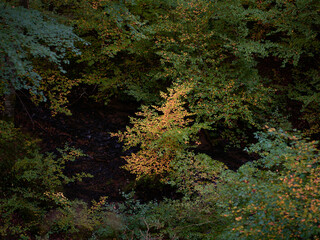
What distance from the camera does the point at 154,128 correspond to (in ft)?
16.3

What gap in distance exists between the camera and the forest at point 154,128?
2850 mm

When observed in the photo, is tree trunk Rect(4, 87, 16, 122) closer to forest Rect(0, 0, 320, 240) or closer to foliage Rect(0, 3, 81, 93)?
forest Rect(0, 0, 320, 240)

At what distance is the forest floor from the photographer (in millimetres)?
6105

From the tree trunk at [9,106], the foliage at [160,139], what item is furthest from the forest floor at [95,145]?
the foliage at [160,139]

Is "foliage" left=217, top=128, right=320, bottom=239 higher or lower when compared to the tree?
lower

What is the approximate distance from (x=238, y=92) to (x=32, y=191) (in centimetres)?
588

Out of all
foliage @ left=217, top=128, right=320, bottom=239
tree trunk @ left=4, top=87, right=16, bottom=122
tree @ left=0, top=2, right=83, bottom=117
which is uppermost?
tree @ left=0, top=2, right=83, bottom=117

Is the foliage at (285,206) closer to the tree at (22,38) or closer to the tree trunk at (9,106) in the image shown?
the tree at (22,38)

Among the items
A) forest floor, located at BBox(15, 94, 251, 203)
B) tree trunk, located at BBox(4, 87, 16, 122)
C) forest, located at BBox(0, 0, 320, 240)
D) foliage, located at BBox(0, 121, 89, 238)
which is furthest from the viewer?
forest floor, located at BBox(15, 94, 251, 203)

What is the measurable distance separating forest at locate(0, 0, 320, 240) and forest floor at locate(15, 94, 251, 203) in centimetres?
4

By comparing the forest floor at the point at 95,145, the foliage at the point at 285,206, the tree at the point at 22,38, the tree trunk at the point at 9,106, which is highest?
the tree at the point at 22,38

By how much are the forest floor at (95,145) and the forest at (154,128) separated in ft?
0.14

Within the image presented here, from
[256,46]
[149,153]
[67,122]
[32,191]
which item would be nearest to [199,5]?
[256,46]

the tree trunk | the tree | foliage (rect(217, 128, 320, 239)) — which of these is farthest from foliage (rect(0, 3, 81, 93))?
foliage (rect(217, 128, 320, 239))
